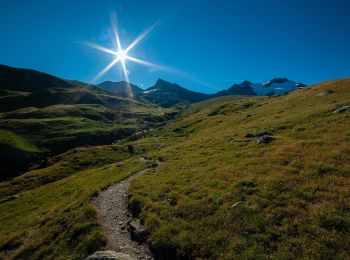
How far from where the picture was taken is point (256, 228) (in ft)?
44.7

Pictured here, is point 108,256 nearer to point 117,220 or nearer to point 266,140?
point 117,220

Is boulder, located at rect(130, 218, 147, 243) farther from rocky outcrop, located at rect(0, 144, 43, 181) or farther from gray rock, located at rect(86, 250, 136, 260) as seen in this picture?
rocky outcrop, located at rect(0, 144, 43, 181)

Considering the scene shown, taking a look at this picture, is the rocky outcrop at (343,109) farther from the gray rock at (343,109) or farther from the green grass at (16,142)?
the green grass at (16,142)

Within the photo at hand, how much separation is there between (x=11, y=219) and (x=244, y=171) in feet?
108

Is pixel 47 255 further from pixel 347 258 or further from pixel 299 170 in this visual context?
pixel 299 170

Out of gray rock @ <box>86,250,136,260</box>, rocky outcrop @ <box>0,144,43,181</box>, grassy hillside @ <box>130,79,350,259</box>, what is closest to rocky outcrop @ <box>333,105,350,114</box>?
grassy hillside @ <box>130,79,350,259</box>

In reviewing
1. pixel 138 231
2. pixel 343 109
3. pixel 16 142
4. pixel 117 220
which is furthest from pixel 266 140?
pixel 16 142

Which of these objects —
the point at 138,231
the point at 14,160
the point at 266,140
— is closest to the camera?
the point at 138,231

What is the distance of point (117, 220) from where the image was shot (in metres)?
19.7

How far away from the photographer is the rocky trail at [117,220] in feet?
50.0

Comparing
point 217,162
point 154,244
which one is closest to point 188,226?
point 154,244

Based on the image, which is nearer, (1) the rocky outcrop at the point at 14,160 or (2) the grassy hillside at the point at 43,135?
(1) the rocky outcrop at the point at 14,160

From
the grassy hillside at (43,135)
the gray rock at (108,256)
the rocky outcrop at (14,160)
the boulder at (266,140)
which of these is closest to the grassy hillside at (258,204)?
the gray rock at (108,256)

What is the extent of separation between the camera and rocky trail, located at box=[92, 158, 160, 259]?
50.0ft
